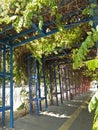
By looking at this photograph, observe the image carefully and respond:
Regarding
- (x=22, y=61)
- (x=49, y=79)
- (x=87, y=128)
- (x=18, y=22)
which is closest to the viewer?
(x=18, y=22)

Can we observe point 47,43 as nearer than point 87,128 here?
No

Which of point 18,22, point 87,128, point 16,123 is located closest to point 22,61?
point 16,123

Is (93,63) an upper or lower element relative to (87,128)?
upper

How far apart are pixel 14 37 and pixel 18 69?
3.90 meters

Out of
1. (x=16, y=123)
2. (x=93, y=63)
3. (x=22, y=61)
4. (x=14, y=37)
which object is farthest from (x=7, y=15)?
(x=22, y=61)

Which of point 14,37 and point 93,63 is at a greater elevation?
point 14,37

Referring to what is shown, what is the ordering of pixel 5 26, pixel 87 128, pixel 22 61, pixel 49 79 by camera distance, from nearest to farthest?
1. pixel 5 26
2. pixel 87 128
3. pixel 22 61
4. pixel 49 79

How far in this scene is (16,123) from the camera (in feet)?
31.6

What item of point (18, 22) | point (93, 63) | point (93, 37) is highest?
point (18, 22)

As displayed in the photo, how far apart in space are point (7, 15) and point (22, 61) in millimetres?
6364

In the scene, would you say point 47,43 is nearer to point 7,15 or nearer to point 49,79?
point 7,15

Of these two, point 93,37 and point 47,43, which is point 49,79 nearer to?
point 47,43

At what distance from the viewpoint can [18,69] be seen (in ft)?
41.2

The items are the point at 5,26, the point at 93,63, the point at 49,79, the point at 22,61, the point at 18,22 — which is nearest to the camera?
the point at 93,63
